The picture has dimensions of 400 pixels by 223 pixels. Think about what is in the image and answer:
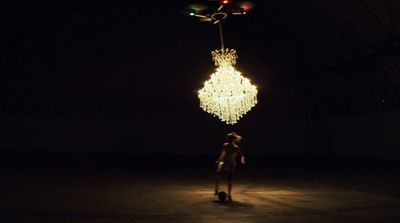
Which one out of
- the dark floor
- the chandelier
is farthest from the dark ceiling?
the chandelier

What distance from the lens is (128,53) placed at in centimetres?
3778

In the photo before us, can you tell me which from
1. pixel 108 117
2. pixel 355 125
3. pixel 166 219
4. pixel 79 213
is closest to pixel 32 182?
pixel 79 213

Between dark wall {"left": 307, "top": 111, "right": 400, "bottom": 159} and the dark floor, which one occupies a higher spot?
dark wall {"left": 307, "top": 111, "right": 400, "bottom": 159}

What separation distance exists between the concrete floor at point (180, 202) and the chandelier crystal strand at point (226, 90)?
8.98 feet

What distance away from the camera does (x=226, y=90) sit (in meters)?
17.1

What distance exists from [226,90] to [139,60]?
71.8 ft

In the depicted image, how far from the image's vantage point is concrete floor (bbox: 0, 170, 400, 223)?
411 inches

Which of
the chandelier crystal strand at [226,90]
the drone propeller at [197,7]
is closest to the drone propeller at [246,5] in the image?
the drone propeller at [197,7]

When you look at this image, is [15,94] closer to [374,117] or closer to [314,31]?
[314,31]

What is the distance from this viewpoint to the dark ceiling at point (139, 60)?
117ft

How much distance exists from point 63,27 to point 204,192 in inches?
1001

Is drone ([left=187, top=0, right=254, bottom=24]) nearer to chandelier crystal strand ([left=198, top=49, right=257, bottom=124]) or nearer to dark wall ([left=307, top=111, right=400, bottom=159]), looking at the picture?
chandelier crystal strand ([left=198, top=49, right=257, bottom=124])

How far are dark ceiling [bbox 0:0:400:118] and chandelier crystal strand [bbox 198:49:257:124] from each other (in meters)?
17.2

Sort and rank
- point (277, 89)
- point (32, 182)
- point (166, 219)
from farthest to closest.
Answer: point (277, 89), point (32, 182), point (166, 219)
